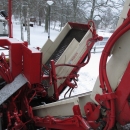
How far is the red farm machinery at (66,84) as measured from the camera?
1763 millimetres

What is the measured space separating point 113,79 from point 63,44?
2.57 m

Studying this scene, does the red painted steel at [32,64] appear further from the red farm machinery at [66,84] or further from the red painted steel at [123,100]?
the red painted steel at [123,100]

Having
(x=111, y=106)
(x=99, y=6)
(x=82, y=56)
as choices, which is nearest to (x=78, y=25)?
(x=82, y=56)

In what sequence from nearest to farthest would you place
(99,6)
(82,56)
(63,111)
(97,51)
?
(63,111) < (82,56) < (97,51) < (99,6)

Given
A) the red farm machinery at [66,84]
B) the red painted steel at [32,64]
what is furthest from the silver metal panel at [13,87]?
the red painted steel at [32,64]

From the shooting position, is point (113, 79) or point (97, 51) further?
point (97, 51)

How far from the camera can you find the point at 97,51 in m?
14.2

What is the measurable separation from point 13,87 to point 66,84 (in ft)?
3.77

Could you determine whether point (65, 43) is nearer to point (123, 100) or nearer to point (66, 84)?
Result: point (66, 84)

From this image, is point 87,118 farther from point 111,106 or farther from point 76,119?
point 111,106

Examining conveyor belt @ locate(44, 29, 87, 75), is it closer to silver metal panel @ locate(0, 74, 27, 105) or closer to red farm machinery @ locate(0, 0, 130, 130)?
red farm machinery @ locate(0, 0, 130, 130)

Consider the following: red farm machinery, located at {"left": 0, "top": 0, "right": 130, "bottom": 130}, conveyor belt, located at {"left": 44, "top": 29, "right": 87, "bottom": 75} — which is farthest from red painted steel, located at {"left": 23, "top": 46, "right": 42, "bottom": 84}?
conveyor belt, located at {"left": 44, "top": 29, "right": 87, "bottom": 75}

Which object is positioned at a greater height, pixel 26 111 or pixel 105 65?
pixel 105 65

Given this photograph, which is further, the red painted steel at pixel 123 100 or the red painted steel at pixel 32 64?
the red painted steel at pixel 32 64
